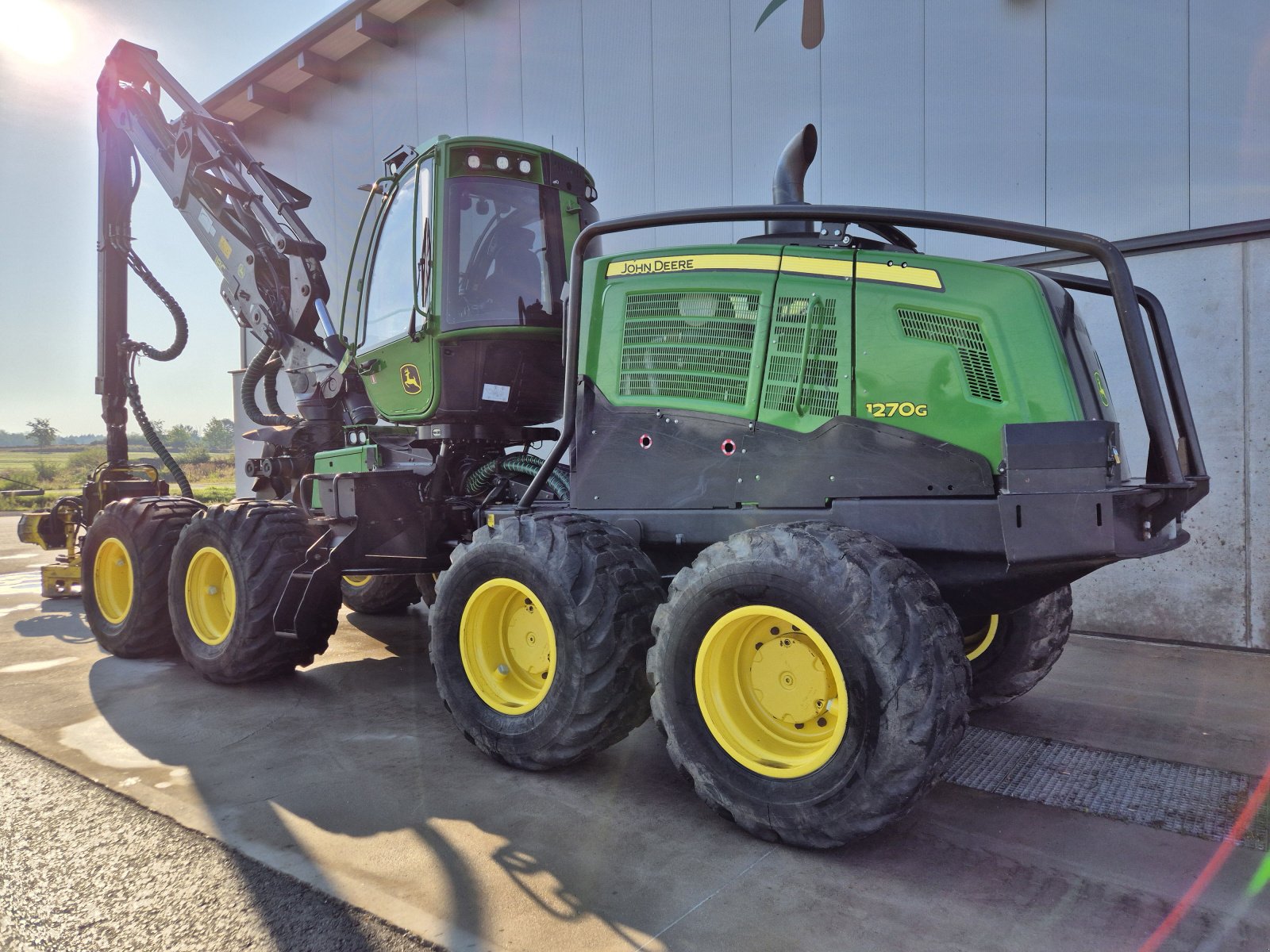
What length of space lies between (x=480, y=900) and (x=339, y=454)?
3848mm

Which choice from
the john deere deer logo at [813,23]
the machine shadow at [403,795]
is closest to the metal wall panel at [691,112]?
the john deere deer logo at [813,23]

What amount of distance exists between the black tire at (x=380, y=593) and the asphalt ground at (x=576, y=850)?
254cm

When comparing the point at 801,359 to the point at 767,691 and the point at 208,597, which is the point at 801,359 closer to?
the point at 767,691

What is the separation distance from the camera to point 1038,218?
21.6ft

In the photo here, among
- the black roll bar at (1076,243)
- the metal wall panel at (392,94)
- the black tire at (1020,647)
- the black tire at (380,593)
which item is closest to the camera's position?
the black roll bar at (1076,243)

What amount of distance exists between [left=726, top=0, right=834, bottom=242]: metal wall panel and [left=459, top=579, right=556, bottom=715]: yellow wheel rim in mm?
4895

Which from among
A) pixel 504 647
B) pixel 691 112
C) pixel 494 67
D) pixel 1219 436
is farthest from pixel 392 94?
pixel 1219 436

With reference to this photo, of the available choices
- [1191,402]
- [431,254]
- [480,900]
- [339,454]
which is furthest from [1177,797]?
[339,454]

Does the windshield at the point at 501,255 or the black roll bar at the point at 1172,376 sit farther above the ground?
the windshield at the point at 501,255

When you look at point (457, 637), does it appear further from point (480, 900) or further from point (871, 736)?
point (871, 736)

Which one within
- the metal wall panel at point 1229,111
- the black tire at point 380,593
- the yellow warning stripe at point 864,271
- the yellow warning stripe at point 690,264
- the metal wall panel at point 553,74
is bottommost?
the black tire at point 380,593

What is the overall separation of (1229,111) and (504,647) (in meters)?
5.94

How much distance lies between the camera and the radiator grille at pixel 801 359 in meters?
3.37

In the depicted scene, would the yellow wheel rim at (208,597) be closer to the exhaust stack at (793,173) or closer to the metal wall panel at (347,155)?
the exhaust stack at (793,173)
